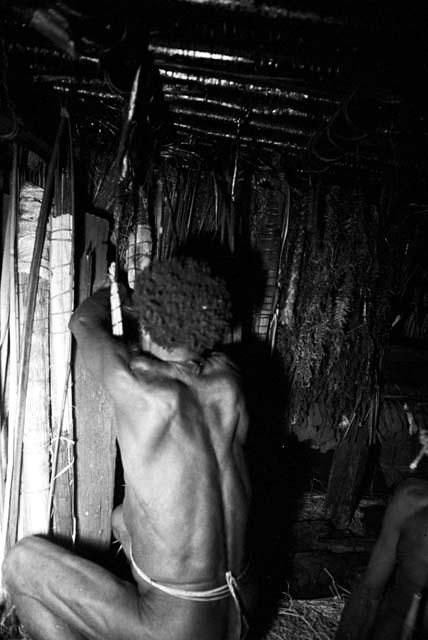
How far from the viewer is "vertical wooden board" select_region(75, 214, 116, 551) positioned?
2.96 meters

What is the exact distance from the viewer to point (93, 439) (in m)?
2.99

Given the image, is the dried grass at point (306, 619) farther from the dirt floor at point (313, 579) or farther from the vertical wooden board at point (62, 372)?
the vertical wooden board at point (62, 372)

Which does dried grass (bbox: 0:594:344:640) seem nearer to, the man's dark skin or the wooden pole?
the wooden pole

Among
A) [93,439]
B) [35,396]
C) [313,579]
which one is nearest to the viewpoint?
[35,396]

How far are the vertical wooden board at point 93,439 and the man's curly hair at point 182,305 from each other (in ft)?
3.35

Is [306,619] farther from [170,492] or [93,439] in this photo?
[170,492]

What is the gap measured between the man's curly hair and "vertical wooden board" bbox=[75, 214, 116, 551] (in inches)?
40.1

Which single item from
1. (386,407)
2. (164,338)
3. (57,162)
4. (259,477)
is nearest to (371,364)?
(386,407)

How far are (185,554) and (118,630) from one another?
1.66 feet

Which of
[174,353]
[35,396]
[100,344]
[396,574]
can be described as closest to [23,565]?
[35,396]

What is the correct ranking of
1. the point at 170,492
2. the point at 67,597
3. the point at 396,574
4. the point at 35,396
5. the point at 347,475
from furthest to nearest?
the point at 347,475 → the point at 35,396 → the point at 396,574 → the point at 67,597 → the point at 170,492

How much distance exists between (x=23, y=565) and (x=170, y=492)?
1.06m

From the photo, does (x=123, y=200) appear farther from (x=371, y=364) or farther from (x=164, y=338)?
(x=371, y=364)

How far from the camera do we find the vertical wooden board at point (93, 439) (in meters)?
2.96
